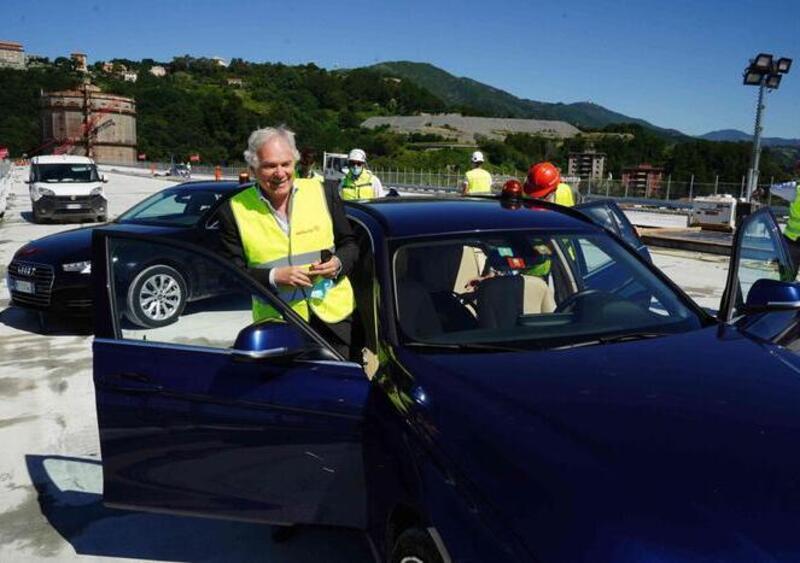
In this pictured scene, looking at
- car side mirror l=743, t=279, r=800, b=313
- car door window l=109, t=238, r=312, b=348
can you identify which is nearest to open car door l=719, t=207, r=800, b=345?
car side mirror l=743, t=279, r=800, b=313

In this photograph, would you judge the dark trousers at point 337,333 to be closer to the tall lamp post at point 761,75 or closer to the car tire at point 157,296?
the car tire at point 157,296

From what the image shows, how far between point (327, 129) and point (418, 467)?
135306 millimetres

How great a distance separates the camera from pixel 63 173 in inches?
760

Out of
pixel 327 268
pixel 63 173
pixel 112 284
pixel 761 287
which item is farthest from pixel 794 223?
pixel 63 173

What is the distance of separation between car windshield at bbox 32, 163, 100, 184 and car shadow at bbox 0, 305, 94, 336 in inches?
472

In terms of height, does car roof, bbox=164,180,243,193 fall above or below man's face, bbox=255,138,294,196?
below

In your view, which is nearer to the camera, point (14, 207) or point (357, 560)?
point (357, 560)

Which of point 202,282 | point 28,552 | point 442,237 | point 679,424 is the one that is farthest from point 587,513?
point 28,552

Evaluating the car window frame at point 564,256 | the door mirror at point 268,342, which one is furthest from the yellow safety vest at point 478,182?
the door mirror at point 268,342

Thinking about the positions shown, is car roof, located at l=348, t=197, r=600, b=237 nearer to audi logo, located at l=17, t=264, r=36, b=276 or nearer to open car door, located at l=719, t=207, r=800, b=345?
open car door, located at l=719, t=207, r=800, b=345

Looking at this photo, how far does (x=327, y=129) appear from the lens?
134 m

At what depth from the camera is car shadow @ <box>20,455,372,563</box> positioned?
10.4 feet

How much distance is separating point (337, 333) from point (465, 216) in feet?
2.64

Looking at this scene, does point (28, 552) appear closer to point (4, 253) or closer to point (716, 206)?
point (4, 253)
